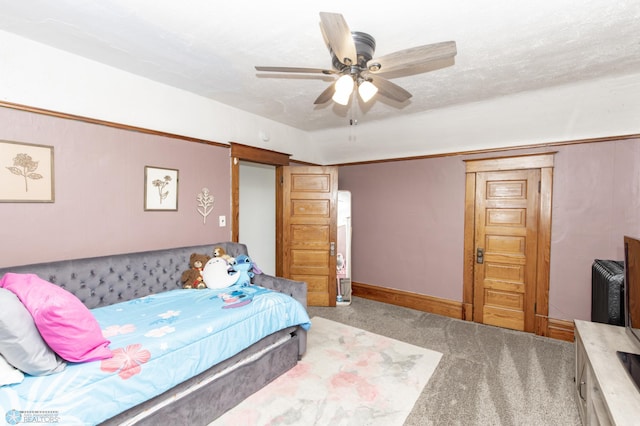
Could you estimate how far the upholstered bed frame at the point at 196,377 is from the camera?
1759mm

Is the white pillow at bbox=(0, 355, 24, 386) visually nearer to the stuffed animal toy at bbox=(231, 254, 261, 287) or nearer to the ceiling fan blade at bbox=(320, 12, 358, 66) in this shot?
the stuffed animal toy at bbox=(231, 254, 261, 287)

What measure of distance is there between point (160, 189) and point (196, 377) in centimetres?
186

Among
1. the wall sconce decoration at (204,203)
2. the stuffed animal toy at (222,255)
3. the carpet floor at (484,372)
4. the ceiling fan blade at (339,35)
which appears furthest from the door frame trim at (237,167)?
the ceiling fan blade at (339,35)

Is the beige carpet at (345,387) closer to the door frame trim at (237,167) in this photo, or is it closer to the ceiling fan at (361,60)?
the door frame trim at (237,167)

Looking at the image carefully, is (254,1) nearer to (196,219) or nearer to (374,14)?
(374,14)

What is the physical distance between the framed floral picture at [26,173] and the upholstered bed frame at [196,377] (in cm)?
53

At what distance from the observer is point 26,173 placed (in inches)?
85.1

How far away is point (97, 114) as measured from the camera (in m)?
2.51

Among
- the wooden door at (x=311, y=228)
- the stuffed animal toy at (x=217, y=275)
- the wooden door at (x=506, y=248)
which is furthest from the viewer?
the wooden door at (x=311, y=228)

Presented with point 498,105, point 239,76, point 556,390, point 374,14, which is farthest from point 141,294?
point 498,105

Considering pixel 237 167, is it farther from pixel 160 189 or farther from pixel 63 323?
pixel 63 323

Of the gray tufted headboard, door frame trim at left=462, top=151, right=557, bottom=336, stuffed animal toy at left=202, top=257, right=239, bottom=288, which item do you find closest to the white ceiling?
door frame trim at left=462, top=151, right=557, bottom=336

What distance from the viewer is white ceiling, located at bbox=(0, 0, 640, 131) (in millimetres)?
1745

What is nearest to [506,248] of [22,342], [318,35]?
[318,35]
